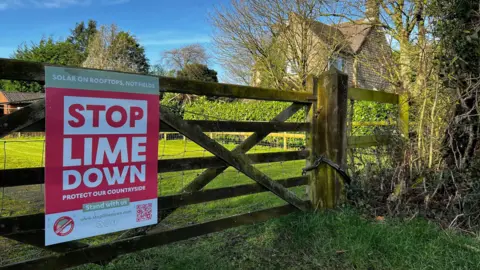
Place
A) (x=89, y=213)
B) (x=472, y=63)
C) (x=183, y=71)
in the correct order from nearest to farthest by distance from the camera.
→ 1. (x=89, y=213)
2. (x=472, y=63)
3. (x=183, y=71)

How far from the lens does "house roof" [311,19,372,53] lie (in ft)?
36.5

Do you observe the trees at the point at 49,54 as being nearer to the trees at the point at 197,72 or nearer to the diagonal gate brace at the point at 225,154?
the trees at the point at 197,72

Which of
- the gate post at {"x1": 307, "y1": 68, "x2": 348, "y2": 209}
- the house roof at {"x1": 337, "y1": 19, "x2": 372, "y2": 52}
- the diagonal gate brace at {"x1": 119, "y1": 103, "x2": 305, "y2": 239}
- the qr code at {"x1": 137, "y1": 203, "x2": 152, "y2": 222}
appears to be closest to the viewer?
the qr code at {"x1": 137, "y1": 203, "x2": 152, "y2": 222}

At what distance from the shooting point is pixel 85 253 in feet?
8.85

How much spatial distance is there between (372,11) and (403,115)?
4.60 meters

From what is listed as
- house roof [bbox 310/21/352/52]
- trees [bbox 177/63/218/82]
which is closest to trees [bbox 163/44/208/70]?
trees [bbox 177/63/218/82]

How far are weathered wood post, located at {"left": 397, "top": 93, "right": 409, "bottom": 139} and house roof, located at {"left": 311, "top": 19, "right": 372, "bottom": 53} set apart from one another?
5083 mm

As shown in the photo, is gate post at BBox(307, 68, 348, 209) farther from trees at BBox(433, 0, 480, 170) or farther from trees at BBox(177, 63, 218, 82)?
trees at BBox(177, 63, 218, 82)

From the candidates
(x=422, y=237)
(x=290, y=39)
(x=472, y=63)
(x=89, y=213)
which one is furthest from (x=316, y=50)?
(x=89, y=213)

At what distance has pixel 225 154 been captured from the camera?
3350 millimetres

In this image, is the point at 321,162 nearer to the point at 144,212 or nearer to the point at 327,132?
the point at 327,132

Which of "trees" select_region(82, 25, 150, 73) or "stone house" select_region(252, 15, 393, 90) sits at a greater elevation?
"trees" select_region(82, 25, 150, 73)

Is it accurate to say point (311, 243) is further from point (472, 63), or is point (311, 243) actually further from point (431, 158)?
point (472, 63)

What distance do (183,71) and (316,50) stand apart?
78.3ft
